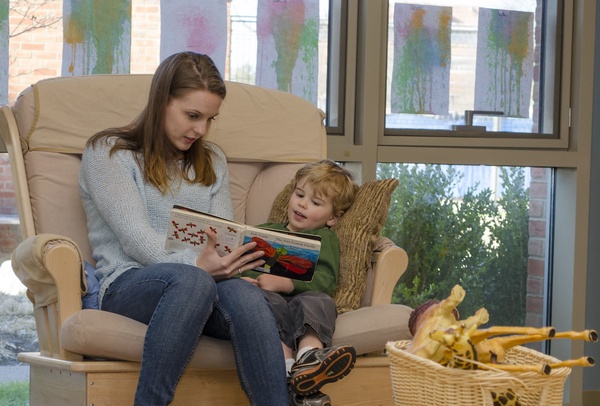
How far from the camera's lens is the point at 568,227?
3.44 meters

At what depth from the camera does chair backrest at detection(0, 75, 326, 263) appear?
2512 millimetres

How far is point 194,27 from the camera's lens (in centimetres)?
317

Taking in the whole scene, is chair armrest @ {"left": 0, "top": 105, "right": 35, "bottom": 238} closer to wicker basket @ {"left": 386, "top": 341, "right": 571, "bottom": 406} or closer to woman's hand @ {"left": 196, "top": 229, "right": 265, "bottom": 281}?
woman's hand @ {"left": 196, "top": 229, "right": 265, "bottom": 281}

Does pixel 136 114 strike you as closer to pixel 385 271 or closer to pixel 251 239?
pixel 251 239

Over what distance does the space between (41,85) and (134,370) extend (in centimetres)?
98

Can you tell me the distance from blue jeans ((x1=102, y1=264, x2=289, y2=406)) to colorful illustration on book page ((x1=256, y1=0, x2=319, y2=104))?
1284 mm

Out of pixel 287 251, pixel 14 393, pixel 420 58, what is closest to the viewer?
pixel 287 251

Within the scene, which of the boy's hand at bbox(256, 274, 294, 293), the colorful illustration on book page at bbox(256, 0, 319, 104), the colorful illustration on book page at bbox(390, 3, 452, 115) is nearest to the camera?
the boy's hand at bbox(256, 274, 294, 293)

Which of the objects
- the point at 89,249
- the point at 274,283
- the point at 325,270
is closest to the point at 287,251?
the point at 274,283

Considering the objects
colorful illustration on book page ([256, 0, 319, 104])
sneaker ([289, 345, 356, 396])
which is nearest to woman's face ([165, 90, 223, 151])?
sneaker ([289, 345, 356, 396])

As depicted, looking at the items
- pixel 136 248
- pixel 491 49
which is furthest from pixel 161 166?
pixel 491 49

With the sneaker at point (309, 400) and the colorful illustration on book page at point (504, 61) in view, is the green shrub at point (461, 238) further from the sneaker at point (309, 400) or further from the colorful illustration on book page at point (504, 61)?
the sneaker at point (309, 400)

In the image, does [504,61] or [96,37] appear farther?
[504,61]

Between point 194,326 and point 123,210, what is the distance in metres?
0.41
